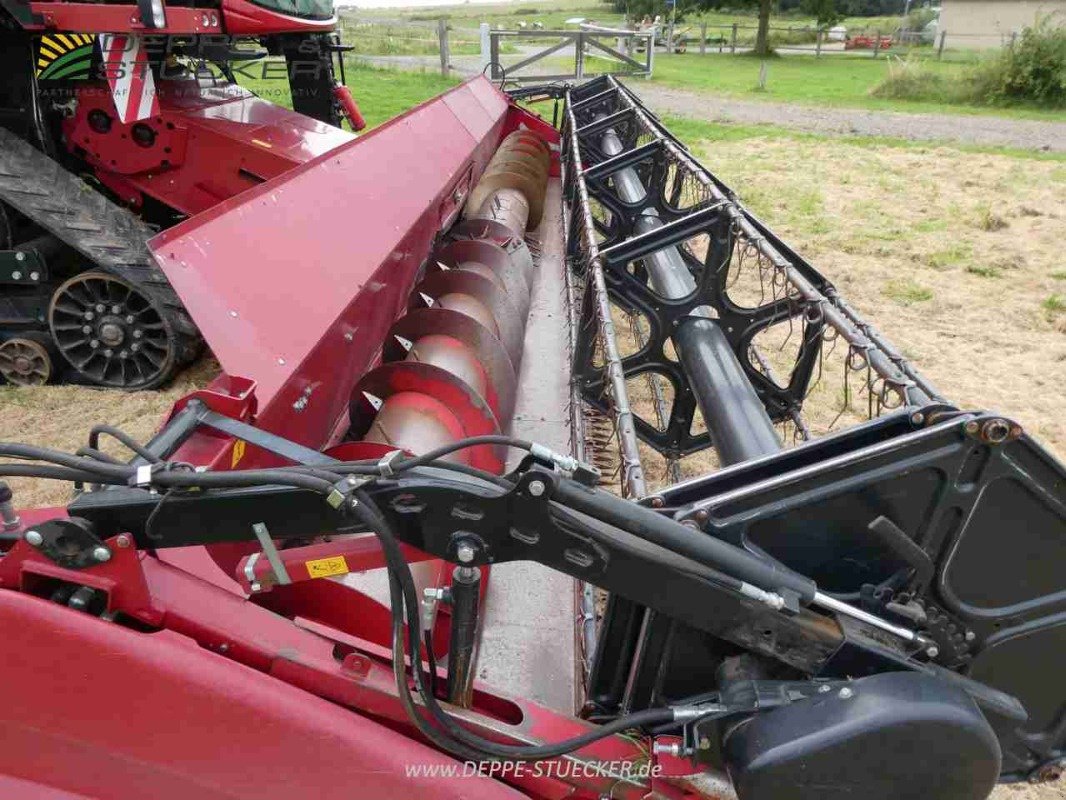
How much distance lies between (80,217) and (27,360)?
0.89 meters

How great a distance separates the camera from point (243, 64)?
6184mm

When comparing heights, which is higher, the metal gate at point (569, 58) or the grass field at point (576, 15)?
the grass field at point (576, 15)

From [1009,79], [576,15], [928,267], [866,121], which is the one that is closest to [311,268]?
[928,267]

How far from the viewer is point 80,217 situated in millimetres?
3744

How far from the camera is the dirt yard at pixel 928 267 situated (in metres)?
3.97

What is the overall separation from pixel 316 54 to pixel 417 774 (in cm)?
574

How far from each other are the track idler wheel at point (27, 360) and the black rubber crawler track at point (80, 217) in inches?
23.2

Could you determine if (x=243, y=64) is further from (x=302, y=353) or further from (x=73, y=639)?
(x=73, y=639)

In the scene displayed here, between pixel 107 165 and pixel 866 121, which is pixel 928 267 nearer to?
pixel 107 165

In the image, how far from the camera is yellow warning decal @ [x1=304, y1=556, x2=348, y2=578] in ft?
4.38

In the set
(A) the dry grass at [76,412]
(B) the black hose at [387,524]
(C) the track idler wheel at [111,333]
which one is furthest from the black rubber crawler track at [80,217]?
(B) the black hose at [387,524]

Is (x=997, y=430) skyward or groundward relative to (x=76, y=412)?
skyward

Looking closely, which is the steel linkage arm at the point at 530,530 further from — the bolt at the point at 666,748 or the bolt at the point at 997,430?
the bolt at the point at 997,430
